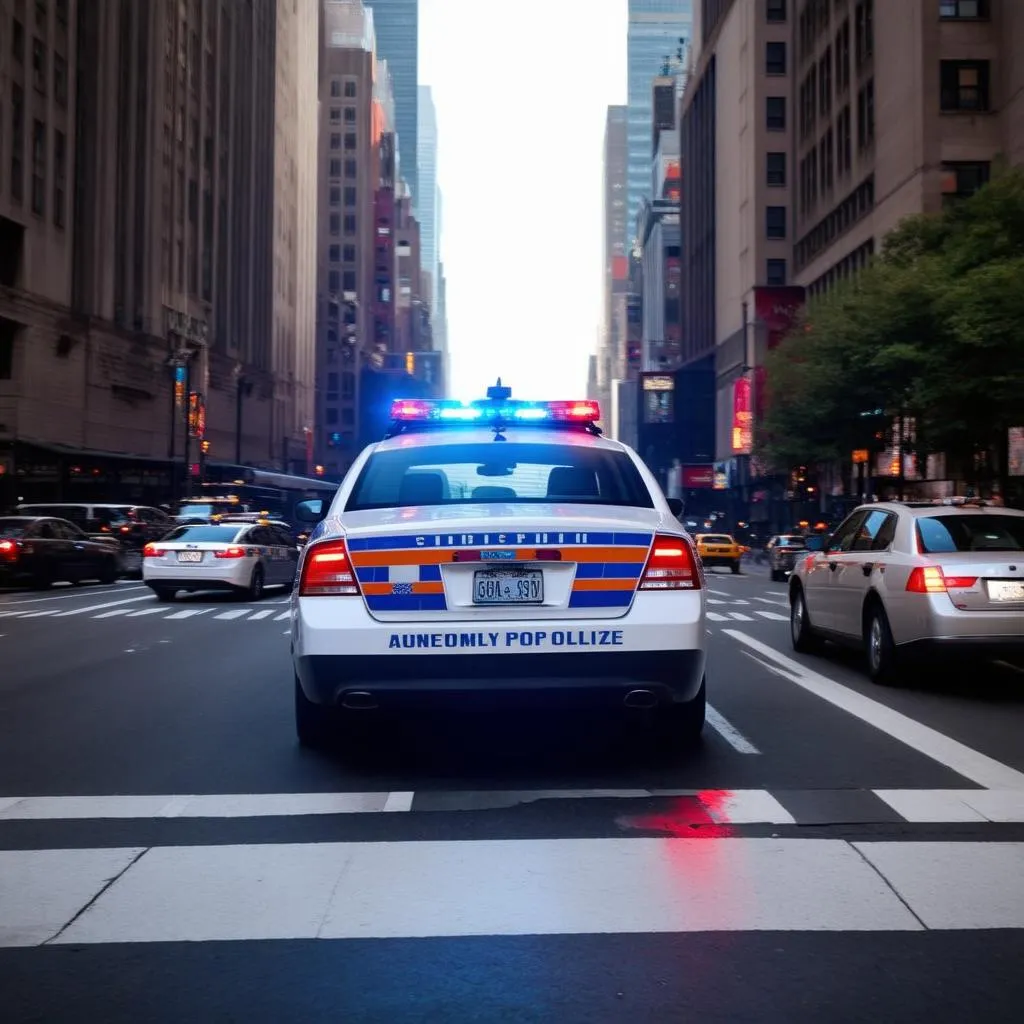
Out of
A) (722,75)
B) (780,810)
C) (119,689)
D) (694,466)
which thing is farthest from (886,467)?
(694,466)

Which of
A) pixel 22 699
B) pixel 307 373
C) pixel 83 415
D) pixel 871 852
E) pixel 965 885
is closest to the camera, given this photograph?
pixel 965 885

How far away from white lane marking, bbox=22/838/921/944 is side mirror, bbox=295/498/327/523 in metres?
Result: 3.75

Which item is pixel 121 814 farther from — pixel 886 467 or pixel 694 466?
pixel 694 466

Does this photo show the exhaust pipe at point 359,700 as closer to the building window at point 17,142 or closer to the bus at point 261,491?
the bus at point 261,491

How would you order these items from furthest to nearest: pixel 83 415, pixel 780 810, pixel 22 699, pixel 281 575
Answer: pixel 83 415, pixel 281 575, pixel 22 699, pixel 780 810

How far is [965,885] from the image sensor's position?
489 centimetres

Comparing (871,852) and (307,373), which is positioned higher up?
(307,373)

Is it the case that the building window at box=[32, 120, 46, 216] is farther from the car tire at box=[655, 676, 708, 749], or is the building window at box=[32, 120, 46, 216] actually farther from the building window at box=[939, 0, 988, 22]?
the car tire at box=[655, 676, 708, 749]

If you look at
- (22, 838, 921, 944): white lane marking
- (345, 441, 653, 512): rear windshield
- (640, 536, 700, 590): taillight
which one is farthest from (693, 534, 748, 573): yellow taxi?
(22, 838, 921, 944): white lane marking

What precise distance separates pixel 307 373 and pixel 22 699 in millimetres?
104356

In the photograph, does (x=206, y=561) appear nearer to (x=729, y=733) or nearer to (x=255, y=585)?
(x=255, y=585)

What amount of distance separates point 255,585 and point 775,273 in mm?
63714

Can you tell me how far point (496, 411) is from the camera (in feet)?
29.1

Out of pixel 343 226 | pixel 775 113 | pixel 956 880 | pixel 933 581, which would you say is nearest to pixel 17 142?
pixel 933 581
